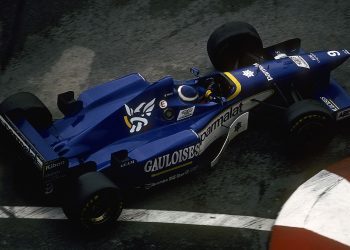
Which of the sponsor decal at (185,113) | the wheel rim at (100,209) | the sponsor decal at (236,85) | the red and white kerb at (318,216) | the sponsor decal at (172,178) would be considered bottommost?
the red and white kerb at (318,216)

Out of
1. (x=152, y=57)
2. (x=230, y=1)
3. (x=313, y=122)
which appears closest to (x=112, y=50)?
(x=152, y=57)

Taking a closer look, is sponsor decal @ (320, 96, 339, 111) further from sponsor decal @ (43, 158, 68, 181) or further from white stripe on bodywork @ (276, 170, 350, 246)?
sponsor decal @ (43, 158, 68, 181)

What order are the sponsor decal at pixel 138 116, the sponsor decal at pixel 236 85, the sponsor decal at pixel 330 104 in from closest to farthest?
the sponsor decal at pixel 138 116 → the sponsor decal at pixel 236 85 → the sponsor decal at pixel 330 104

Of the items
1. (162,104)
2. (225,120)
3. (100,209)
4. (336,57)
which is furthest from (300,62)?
(100,209)

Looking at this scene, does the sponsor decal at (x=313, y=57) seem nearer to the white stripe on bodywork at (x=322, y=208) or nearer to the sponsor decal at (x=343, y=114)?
the sponsor decal at (x=343, y=114)

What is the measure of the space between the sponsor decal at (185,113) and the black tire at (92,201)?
4.40ft

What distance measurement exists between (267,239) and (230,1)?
5442 mm

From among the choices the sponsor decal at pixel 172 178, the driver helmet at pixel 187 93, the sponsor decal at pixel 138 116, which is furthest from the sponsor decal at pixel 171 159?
the driver helmet at pixel 187 93

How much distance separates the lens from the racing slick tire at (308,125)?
7.36 m

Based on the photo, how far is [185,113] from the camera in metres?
7.54

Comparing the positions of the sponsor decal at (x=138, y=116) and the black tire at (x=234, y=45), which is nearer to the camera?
the sponsor decal at (x=138, y=116)

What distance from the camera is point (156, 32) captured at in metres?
10.4

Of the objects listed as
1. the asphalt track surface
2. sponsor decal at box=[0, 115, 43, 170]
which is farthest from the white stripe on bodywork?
sponsor decal at box=[0, 115, 43, 170]

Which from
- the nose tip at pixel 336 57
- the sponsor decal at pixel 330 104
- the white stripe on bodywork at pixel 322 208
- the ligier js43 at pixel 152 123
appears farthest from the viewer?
the nose tip at pixel 336 57
